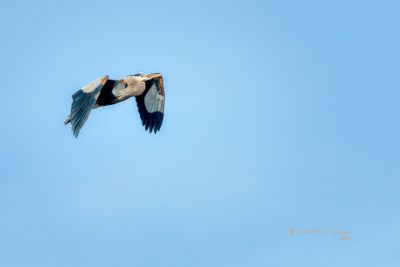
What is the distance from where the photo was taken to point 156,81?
47.8 meters

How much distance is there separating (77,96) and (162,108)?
613 centimetres

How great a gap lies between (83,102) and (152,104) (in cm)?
631

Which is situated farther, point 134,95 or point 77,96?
point 134,95

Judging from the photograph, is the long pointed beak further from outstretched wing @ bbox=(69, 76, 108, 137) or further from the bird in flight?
outstretched wing @ bbox=(69, 76, 108, 137)

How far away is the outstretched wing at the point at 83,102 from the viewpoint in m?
41.0

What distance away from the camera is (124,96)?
148ft

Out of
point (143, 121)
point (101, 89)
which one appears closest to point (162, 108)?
point (143, 121)

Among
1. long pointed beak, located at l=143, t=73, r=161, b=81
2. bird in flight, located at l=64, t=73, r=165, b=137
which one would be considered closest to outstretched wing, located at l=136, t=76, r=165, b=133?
bird in flight, located at l=64, t=73, r=165, b=137

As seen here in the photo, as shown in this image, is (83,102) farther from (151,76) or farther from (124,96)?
(151,76)

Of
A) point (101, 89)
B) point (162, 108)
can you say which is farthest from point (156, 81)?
point (101, 89)

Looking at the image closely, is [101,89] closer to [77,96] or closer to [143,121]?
[77,96]

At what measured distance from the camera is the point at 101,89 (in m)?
43.7

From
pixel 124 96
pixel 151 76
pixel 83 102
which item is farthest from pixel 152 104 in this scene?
pixel 83 102

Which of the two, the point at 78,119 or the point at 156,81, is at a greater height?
the point at 156,81
